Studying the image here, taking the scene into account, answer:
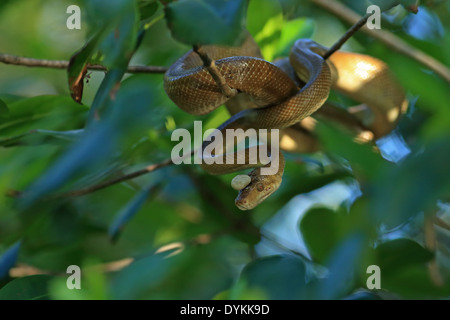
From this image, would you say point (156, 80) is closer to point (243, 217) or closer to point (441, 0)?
point (243, 217)

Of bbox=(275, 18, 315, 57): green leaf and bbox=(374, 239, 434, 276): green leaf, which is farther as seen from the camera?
bbox=(275, 18, 315, 57): green leaf

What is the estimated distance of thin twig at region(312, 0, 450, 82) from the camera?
3.60 m

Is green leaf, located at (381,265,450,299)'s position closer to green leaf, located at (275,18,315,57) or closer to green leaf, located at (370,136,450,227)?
green leaf, located at (370,136,450,227)

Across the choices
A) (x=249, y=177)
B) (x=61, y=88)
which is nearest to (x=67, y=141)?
(x=249, y=177)

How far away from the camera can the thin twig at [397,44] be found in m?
3.60

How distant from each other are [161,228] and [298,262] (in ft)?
5.34

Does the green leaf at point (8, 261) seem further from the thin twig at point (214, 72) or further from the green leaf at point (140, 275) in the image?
the thin twig at point (214, 72)

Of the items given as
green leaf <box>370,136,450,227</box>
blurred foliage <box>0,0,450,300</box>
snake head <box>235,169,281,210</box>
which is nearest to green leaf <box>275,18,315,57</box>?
blurred foliage <box>0,0,450,300</box>

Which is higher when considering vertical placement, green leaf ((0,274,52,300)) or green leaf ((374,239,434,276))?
green leaf ((374,239,434,276))

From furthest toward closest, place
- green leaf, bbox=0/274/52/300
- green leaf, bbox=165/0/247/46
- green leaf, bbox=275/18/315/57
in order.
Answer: green leaf, bbox=275/18/315/57 → green leaf, bbox=0/274/52/300 → green leaf, bbox=165/0/247/46

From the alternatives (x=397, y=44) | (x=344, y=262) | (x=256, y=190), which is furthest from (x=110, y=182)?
(x=397, y=44)

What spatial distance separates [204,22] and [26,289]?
6.93ft

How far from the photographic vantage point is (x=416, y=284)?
317 cm

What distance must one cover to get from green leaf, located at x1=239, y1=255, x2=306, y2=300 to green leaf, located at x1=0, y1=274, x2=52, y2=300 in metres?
1.23
